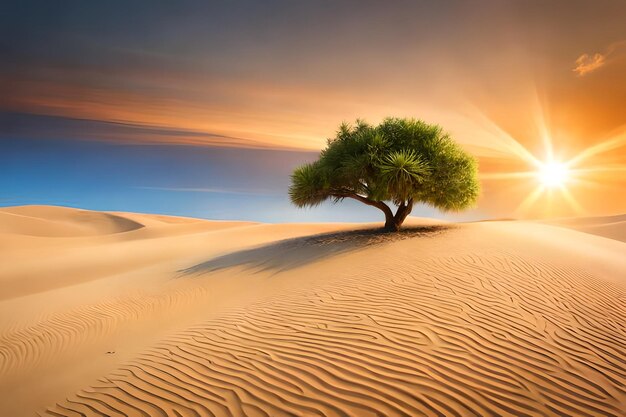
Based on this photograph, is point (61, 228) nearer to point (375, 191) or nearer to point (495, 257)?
point (375, 191)

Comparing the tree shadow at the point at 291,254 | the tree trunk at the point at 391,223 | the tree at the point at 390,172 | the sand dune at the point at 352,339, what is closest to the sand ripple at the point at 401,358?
the sand dune at the point at 352,339

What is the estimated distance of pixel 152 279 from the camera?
13.9 m

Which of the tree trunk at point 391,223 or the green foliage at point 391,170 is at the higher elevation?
the green foliage at point 391,170

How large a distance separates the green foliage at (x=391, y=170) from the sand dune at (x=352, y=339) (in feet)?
10.4

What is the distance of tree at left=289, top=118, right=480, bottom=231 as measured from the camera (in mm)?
14586

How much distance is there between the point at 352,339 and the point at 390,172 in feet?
31.4

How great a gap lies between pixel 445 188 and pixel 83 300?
50.6ft

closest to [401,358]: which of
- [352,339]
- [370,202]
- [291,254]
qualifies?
[352,339]

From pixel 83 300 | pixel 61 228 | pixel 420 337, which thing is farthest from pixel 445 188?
pixel 61 228

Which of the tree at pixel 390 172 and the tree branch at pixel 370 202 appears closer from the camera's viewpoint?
the tree at pixel 390 172

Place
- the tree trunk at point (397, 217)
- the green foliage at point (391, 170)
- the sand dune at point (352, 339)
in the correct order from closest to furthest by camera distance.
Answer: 1. the sand dune at point (352, 339)
2. the green foliage at point (391, 170)
3. the tree trunk at point (397, 217)

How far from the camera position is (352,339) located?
546 centimetres

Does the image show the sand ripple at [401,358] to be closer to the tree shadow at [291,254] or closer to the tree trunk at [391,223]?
the tree shadow at [291,254]

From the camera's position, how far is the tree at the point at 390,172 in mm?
14586
